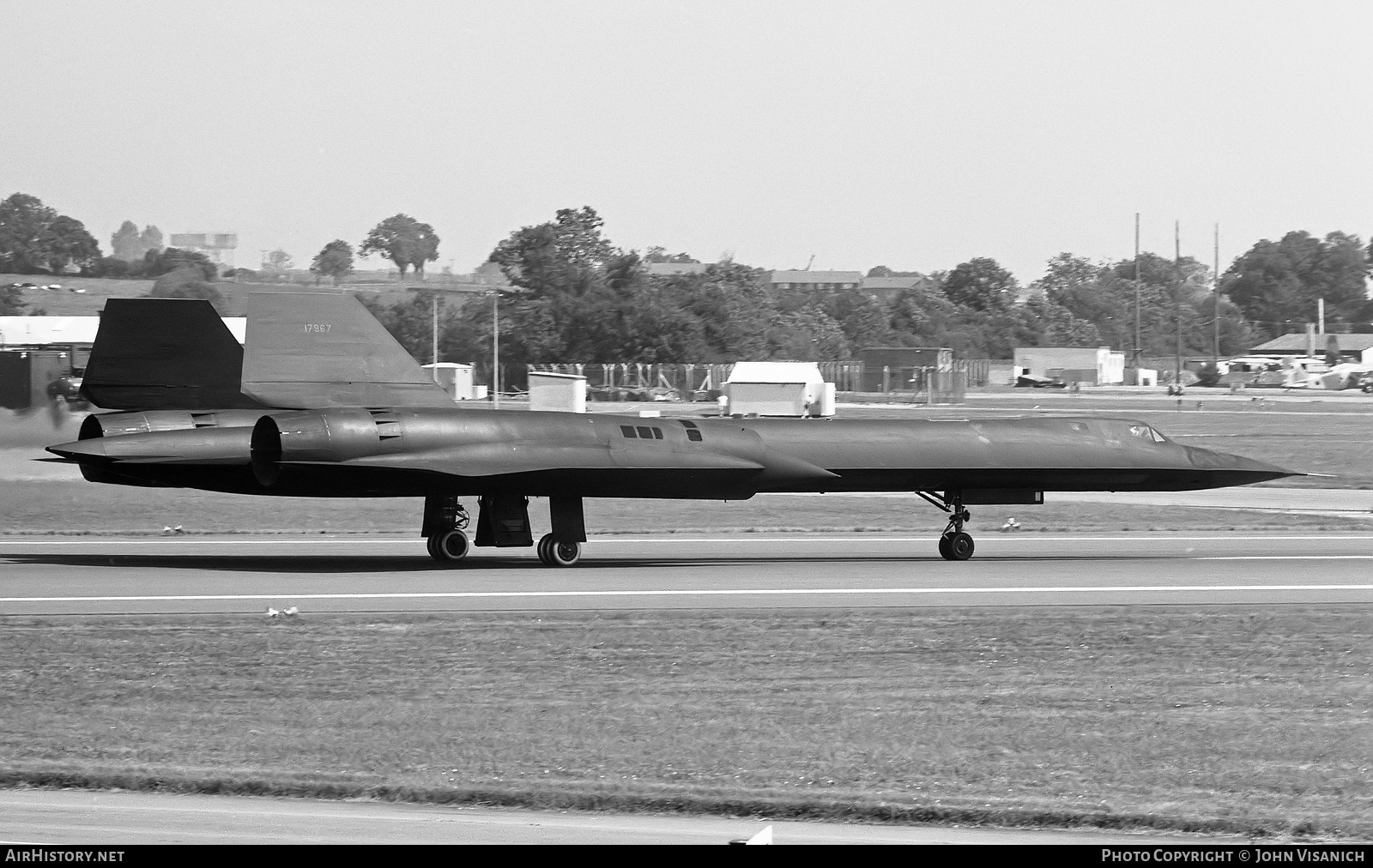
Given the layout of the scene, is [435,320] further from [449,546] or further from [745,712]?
[745,712]

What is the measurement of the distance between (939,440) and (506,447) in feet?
22.8

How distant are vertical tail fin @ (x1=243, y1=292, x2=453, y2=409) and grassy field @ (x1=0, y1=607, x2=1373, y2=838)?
6.49m

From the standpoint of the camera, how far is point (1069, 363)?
11900cm

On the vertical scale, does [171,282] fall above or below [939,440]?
above

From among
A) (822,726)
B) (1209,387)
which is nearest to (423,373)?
(822,726)

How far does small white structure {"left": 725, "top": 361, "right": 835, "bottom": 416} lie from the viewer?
62.4 meters

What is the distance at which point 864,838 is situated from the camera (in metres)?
8.76

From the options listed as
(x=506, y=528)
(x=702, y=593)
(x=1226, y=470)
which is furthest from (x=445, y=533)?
(x=1226, y=470)

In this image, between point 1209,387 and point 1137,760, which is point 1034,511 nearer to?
point 1137,760

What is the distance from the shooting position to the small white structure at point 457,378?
190ft

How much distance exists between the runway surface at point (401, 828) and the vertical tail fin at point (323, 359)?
13.1 metres

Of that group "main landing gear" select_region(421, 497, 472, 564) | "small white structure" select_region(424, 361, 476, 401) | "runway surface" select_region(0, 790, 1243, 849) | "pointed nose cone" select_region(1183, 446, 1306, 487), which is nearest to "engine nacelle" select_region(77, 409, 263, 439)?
"main landing gear" select_region(421, 497, 472, 564)

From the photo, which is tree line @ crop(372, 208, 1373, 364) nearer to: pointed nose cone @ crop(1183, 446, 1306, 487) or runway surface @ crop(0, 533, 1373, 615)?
runway surface @ crop(0, 533, 1373, 615)

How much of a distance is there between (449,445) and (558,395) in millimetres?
31090
